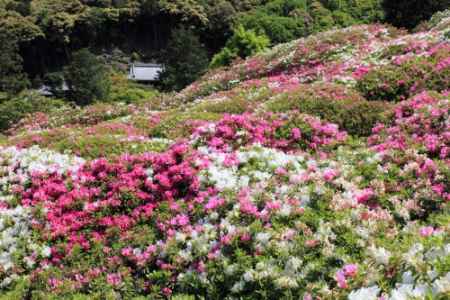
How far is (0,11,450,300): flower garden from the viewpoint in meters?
4.74

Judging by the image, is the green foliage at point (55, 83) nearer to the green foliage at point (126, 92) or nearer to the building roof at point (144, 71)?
the green foliage at point (126, 92)

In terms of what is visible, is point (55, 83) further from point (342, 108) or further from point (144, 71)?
point (342, 108)

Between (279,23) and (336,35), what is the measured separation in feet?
85.4

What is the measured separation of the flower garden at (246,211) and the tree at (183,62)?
3233 centimetres

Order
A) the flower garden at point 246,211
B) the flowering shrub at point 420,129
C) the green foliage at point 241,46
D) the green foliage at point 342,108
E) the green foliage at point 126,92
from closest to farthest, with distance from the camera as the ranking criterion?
the flower garden at point 246,211, the flowering shrub at point 420,129, the green foliage at point 342,108, the green foliage at point 241,46, the green foliage at point 126,92

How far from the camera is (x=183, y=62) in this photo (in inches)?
1693

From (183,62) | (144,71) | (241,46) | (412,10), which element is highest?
(412,10)

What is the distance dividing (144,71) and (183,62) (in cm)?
1915

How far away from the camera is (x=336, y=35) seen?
2098 cm

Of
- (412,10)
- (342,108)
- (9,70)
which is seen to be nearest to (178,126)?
(342,108)

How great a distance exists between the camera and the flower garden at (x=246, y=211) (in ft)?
15.5

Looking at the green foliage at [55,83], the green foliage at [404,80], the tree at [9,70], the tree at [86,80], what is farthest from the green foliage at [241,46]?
the green foliage at [404,80]

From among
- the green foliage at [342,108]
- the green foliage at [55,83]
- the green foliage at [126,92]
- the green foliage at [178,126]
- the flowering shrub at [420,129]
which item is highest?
the flowering shrub at [420,129]

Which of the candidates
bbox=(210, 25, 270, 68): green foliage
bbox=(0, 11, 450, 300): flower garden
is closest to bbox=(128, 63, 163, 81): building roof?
bbox=(210, 25, 270, 68): green foliage
